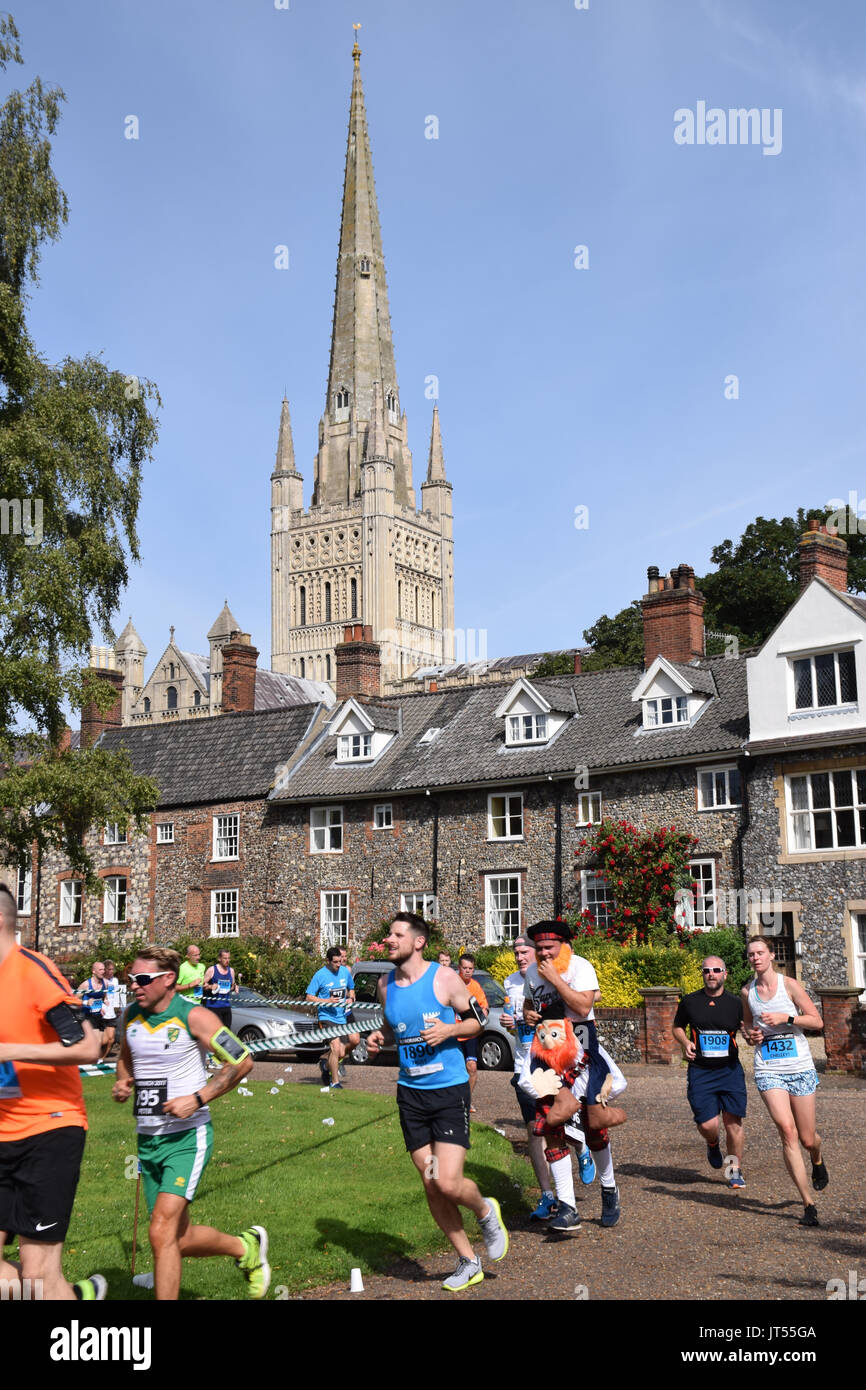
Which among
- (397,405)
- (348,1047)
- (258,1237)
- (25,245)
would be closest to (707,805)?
(348,1047)

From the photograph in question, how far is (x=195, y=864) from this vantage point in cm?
4084

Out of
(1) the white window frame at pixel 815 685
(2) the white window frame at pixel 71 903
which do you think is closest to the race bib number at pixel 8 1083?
(1) the white window frame at pixel 815 685

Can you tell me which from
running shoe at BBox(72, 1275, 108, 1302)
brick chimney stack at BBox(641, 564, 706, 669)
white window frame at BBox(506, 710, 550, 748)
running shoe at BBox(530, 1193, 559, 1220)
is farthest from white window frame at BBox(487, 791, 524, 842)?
running shoe at BBox(72, 1275, 108, 1302)

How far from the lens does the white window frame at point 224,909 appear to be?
39750mm

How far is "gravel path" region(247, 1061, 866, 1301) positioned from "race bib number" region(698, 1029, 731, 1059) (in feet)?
3.77

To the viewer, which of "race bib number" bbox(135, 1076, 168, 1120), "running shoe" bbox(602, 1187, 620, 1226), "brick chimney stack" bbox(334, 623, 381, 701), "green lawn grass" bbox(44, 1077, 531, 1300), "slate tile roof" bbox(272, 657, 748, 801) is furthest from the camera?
"brick chimney stack" bbox(334, 623, 381, 701)

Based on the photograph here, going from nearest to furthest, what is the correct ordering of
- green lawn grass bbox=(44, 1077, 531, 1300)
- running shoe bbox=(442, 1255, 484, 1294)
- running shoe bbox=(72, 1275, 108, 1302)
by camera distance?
1. running shoe bbox=(72, 1275, 108, 1302)
2. running shoe bbox=(442, 1255, 484, 1294)
3. green lawn grass bbox=(44, 1077, 531, 1300)

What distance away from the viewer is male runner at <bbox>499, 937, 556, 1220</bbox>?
1059cm

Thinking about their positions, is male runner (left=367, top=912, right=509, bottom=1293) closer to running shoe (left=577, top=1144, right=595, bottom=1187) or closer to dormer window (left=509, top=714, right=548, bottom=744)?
running shoe (left=577, top=1144, right=595, bottom=1187)

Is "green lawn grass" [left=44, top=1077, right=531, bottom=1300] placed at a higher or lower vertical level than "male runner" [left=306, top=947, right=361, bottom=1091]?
lower

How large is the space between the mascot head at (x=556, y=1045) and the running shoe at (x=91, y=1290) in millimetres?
3474

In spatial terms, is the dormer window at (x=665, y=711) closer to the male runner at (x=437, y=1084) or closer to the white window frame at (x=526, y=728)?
the white window frame at (x=526, y=728)

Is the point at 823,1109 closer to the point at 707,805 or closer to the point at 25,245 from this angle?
the point at 707,805
